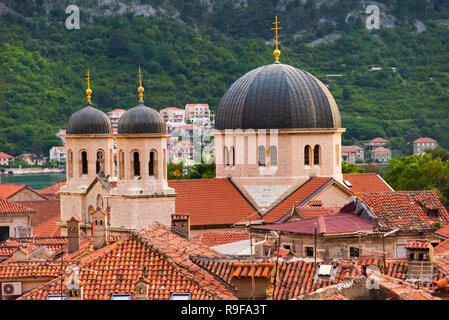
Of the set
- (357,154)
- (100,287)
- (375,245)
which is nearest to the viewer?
(100,287)

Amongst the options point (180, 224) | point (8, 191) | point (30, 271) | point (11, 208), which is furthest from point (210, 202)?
point (8, 191)

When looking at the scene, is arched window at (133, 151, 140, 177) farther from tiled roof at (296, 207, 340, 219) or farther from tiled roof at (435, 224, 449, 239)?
tiled roof at (435, 224, 449, 239)

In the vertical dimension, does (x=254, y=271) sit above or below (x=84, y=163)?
below

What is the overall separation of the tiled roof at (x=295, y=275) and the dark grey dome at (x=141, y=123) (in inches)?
1027

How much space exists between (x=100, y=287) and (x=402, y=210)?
2421 cm

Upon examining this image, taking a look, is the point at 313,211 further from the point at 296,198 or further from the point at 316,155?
the point at 316,155

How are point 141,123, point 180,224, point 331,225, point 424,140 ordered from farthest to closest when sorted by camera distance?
point 424,140, point 141,123, point 331,225, point 180,224

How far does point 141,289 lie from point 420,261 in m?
6.05

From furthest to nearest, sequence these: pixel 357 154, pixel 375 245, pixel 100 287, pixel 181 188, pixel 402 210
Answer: pixel 357 154
pixel 181 188
pixel 402 210
pixel 375 245
pixel 100 287

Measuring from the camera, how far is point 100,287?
21.8m

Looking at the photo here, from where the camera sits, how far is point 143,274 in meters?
21.9

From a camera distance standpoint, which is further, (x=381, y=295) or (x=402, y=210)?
(x=402, y=210)
